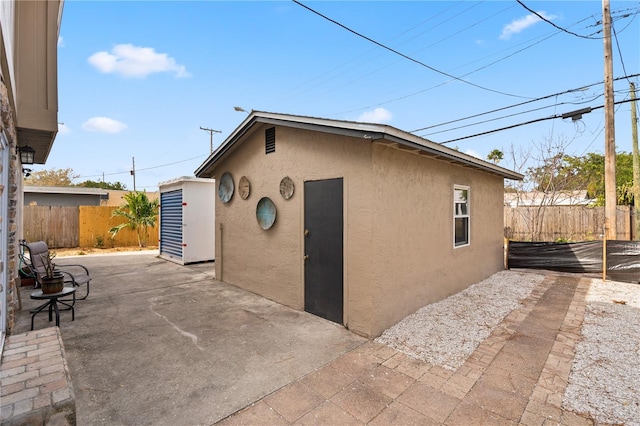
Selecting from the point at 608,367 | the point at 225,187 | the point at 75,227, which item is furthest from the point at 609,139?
the point at 75,227

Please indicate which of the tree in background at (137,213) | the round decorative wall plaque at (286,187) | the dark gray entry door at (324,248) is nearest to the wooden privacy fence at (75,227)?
the tree in background at (137,213)

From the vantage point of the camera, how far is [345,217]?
4332mm

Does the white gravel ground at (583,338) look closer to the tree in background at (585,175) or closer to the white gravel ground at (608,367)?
the white gravel ground at (608,367)

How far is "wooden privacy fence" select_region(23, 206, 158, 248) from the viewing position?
12430mm

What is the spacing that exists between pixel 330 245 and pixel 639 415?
345 centimetres

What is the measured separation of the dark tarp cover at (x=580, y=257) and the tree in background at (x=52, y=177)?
35273mm

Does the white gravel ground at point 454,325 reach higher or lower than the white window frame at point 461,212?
lower

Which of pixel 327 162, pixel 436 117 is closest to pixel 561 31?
pixel 436 117

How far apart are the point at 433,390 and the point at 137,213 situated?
14.2 m

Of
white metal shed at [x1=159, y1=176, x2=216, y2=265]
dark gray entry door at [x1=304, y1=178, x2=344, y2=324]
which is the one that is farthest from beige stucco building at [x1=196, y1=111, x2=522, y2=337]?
white metal shed at [x1=159, y1=176, x2=216, y2=265]

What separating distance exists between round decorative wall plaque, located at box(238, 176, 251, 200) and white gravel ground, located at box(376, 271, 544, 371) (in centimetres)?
382

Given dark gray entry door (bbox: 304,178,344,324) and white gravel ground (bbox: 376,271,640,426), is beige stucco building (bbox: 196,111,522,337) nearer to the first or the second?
dark gray entry door (bbox: 304,178,344,324)

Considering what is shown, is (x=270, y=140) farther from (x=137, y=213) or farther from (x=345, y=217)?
(x=137, y=213)

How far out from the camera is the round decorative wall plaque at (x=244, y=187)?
619 cm
